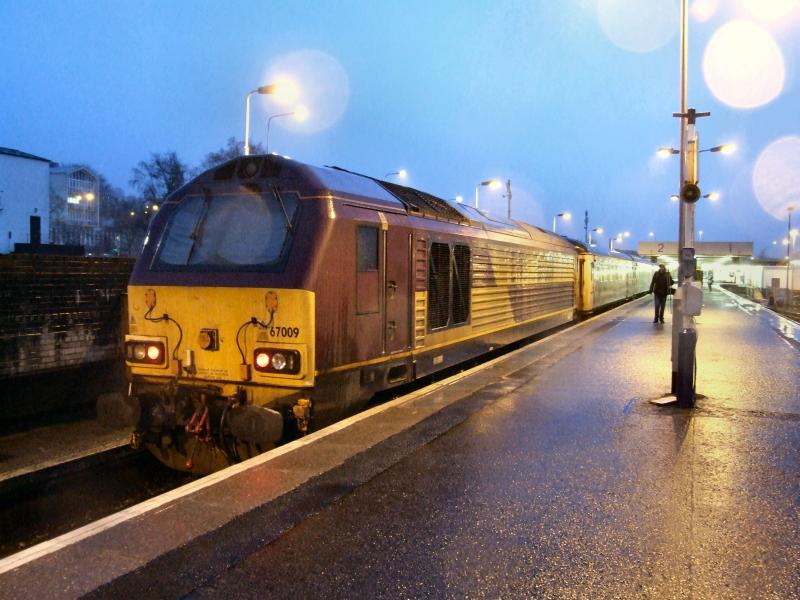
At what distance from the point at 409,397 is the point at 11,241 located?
168ft

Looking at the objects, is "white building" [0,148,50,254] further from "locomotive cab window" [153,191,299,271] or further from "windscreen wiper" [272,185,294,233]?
"windscreen wiper" [272,185,294,233]

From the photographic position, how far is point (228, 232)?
20.9ft

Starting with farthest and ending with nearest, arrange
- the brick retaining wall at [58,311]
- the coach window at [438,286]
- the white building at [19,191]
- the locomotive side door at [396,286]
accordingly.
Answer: the white building at [19,191] → the coach window at [438,286] → the brick retaining wall at [58,311] → the locomotive side door at [396,286]

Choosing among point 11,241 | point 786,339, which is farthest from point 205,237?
point 11,241

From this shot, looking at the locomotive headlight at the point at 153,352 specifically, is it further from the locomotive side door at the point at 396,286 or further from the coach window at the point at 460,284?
the coach window at the point at 460,284

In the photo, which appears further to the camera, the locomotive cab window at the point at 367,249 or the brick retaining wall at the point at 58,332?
the brick retaining wall at the point at 58,332

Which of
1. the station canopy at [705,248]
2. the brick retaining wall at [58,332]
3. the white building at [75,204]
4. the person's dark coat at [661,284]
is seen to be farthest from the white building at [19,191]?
the station canopy at [705,248]

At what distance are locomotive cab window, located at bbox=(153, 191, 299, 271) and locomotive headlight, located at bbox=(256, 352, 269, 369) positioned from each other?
803 mm

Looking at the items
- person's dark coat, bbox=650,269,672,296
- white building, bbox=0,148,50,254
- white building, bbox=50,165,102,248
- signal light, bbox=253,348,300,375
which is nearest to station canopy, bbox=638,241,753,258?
person's dark coat, bbox=650,269,672,296

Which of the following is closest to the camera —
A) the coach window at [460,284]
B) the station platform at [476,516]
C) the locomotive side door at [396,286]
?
the station platform at [476,516]

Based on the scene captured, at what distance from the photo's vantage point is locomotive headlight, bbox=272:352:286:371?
5664mm

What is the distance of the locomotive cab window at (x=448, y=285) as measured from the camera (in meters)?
8.12

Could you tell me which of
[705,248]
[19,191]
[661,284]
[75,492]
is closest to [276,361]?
[75,492]

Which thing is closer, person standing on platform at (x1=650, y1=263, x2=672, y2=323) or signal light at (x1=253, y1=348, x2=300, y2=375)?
signal light at (x1=253, y1=348, x2=300, y2=375)
